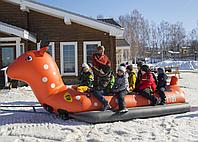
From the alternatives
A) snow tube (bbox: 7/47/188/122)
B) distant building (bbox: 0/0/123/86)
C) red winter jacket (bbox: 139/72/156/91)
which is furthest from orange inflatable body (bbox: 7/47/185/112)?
distant building (bbox: 0/0/123/86)

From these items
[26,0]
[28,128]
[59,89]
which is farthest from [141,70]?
[26,0]

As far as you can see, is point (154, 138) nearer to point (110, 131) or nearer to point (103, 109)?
point (110, 131)

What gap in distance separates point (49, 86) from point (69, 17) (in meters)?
10.0

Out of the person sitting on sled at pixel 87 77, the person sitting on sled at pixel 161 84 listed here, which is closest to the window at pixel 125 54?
the person sitting on sled at pixel 161 84

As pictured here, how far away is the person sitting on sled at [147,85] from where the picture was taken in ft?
29.1

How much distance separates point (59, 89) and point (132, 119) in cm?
201

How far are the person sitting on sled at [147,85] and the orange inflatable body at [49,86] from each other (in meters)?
0.47

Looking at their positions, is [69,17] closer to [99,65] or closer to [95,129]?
[99,65]

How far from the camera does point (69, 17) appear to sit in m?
17.7

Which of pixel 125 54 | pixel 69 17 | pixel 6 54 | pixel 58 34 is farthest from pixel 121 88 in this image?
pixel 125 54

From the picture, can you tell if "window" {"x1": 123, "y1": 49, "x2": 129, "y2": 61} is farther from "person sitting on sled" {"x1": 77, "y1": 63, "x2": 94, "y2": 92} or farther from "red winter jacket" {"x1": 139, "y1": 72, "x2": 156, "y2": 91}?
"person sitting on sled" {"x1": 77, "y1": 63, "x2": 94, "y2": 92}

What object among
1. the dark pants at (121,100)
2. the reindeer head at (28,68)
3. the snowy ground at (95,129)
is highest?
the reindeer head at (28,68)

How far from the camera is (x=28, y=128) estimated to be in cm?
742

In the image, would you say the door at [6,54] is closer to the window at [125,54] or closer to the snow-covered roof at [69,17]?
the snow-covered roof at [69,17]
